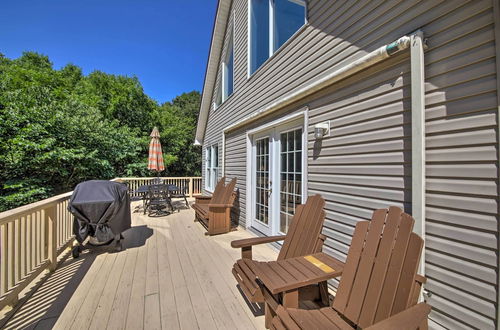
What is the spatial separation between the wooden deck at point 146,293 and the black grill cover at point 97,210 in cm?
44

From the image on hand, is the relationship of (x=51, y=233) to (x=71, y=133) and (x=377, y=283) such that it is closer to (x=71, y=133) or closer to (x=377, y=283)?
(x=377, y=283)

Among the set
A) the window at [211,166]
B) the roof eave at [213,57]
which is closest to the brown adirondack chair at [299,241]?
the window at [211,166]

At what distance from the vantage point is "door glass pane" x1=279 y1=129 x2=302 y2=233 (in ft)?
10.6

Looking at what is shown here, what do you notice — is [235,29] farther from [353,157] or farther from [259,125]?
[353,157]

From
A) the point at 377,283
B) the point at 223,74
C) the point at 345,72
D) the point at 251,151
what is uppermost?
the point at 223,74

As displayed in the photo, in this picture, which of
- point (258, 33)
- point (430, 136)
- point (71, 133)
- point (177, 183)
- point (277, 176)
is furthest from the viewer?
point (177, 183)

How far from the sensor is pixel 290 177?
3422mm

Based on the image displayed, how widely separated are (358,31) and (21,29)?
1928 centimetres

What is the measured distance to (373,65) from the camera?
2.05 metres

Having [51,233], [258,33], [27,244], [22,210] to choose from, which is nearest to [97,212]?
[51,233]

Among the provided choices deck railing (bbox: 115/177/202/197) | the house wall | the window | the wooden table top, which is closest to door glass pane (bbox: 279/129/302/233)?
the house wall

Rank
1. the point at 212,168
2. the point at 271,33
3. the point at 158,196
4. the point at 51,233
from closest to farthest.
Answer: the point at 51,233 < the point at 271,33 < the point at 158,196 < the point at 212,168

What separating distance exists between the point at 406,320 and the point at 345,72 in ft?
6.80

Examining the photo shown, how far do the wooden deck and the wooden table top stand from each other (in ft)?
1.89
